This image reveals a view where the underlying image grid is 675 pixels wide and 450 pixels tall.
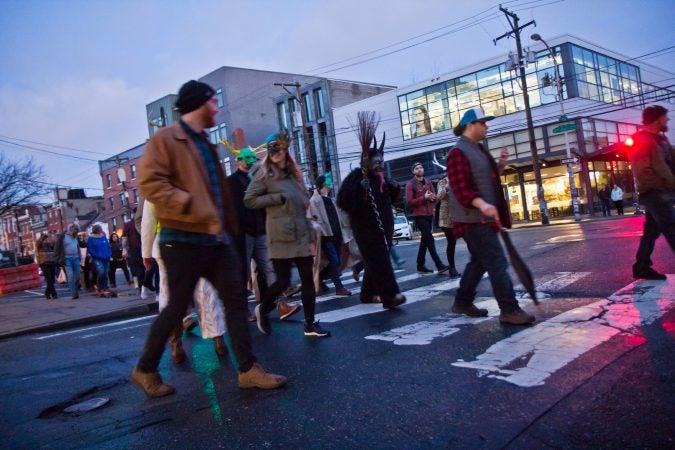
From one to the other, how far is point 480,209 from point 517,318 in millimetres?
939

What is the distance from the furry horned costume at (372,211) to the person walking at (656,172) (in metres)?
2.59

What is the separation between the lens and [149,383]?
3271 mm

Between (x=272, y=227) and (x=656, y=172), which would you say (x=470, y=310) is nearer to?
(x=272, y=227)

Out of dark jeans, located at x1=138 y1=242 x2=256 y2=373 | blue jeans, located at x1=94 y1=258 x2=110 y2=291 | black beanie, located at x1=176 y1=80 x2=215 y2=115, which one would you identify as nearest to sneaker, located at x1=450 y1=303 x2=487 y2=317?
dark jeans, located at x1=138 y1=242 x2=256 y2=373

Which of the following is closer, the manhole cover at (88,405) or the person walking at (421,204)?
the manhole cover at (88,405)

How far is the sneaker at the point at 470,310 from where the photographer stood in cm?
468

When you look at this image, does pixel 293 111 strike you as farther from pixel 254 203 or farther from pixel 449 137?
pixel 254 203

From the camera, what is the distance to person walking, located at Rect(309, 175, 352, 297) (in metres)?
7.56

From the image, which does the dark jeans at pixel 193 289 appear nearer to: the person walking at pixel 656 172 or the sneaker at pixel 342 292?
the sneaker at pixel 342 292

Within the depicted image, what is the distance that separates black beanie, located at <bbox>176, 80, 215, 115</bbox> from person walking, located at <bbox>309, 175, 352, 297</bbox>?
420 centimetres

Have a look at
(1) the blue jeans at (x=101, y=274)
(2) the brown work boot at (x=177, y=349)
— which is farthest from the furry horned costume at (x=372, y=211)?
(1) the blue jeans at (x=101, y=274)

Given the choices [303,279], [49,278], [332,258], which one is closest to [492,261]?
[303,279]

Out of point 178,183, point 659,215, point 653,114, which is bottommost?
point 659,215

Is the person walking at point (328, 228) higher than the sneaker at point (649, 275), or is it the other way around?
the person walking at point (328, 228)
